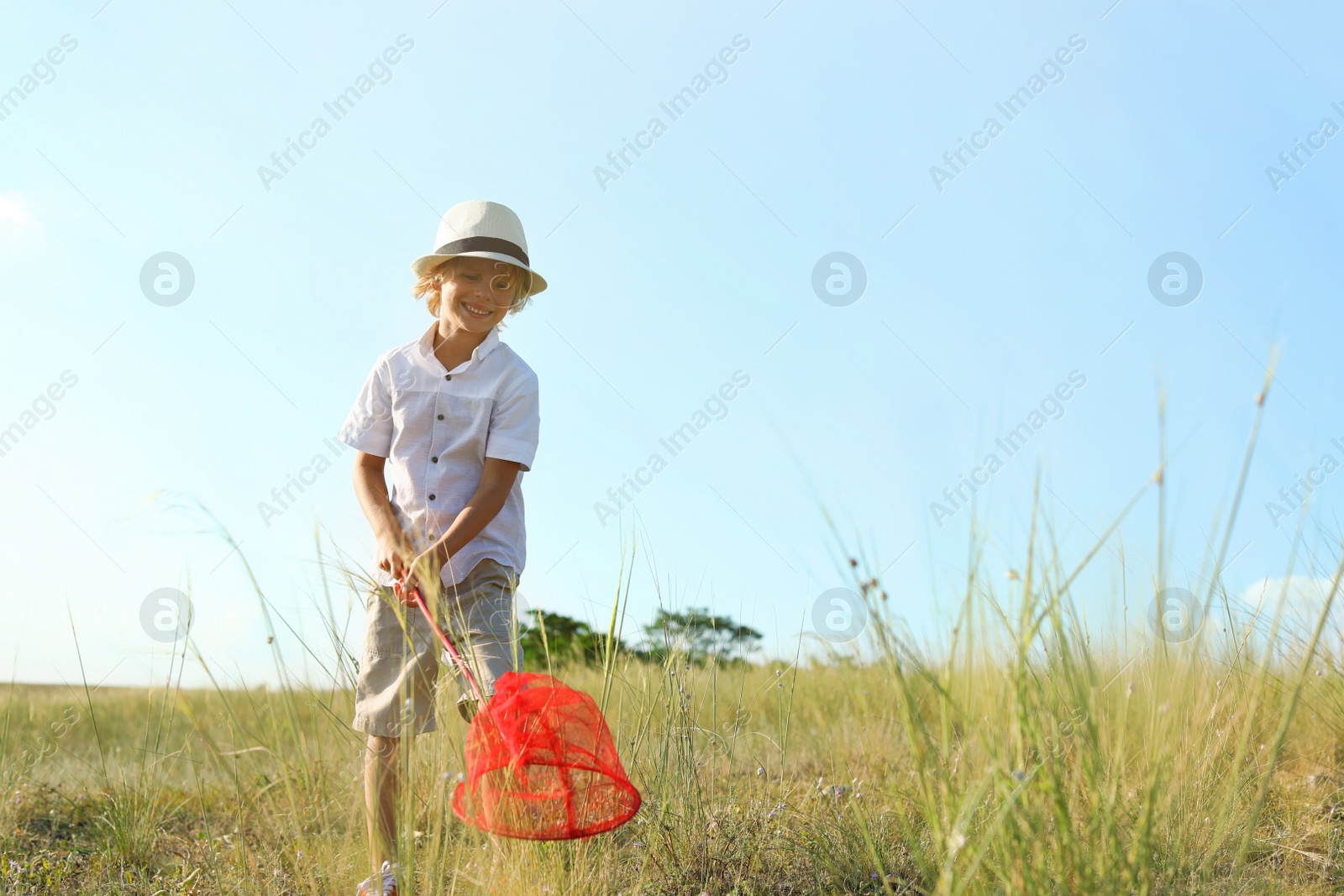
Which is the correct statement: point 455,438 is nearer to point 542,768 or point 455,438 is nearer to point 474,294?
point 474,294

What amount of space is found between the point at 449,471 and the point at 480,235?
2.73ft

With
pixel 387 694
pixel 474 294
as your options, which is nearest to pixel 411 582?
pixel 387 694

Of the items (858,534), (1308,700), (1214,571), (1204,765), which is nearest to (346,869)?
(858,534)

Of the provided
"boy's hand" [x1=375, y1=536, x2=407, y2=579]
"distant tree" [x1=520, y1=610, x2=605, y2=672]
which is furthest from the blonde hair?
"distant tree" [x1=520, y1=610, x2=605, y2=672]

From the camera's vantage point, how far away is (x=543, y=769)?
2.23 meters

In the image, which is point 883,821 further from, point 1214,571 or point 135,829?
point 135,829

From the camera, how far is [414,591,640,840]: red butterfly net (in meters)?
2.14

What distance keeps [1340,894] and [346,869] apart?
2887 mm

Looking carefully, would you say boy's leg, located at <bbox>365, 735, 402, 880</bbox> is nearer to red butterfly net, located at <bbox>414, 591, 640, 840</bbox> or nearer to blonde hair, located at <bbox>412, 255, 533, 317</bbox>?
red butterfly net, located at <bbox>414, 591, 640, 840</bbox>

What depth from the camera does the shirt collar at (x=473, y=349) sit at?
3172 mm

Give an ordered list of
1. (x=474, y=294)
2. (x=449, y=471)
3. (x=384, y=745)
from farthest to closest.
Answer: (x=474, y=294) < (x=449, y=471) < (x=384, y=745)

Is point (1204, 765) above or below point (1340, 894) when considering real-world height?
above

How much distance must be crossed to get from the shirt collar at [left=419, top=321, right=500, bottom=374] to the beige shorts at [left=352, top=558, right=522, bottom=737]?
688 mm

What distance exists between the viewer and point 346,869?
2.69 m
